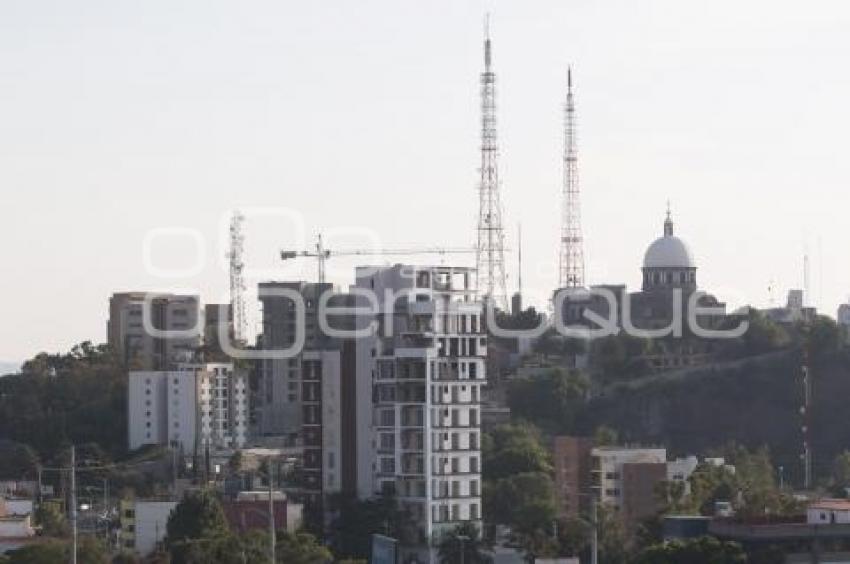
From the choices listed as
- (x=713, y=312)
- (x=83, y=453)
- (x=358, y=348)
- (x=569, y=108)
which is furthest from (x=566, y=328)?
(x=358, y=348)

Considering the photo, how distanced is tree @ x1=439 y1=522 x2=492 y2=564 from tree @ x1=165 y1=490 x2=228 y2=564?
128 inches

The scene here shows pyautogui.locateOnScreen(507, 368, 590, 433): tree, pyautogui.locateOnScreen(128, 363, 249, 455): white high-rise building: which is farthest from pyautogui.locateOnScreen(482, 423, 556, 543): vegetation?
pyautogui.locateOnScreen(128, 363, 249, 455): white high-rise building

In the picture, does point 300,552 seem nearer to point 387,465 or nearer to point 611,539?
point 387,465

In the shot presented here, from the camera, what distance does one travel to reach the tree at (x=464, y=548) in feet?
127

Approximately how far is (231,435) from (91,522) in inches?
551

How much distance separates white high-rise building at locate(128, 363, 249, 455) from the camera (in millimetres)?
61250

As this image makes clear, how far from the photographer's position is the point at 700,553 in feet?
108

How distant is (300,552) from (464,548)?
3.23m

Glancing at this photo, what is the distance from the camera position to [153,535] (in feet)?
146

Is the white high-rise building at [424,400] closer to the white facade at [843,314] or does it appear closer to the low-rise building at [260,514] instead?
the low-rise building at [260,514]

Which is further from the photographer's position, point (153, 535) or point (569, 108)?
point (569, 108)

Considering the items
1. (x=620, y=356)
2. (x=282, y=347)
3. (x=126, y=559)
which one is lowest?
(x=126, y=559)

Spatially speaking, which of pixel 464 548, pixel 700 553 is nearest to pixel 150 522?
pixel 464 548

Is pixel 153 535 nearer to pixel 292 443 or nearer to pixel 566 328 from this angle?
pixel 292 443
